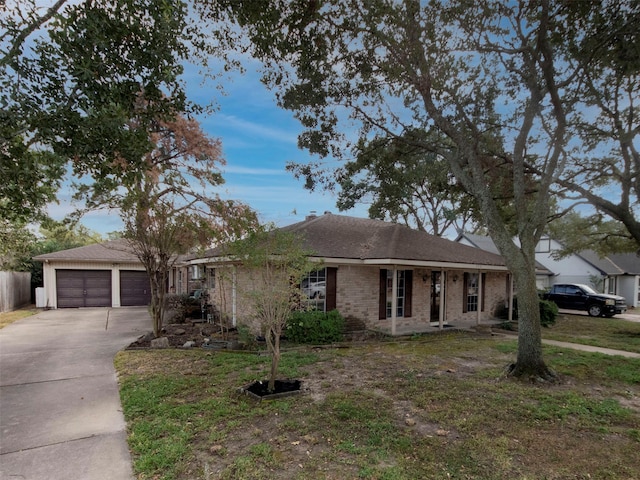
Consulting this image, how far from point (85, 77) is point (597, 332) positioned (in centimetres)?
1813

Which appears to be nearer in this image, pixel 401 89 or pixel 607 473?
pixel 607 473

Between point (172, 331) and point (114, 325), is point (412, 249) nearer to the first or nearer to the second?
point (172, 331)

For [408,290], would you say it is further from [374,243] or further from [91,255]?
[91,255]

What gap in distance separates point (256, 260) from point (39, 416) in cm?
390

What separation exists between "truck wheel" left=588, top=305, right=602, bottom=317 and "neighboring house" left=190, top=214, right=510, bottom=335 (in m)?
7.46

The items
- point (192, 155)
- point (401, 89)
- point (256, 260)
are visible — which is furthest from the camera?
point (192, 155)

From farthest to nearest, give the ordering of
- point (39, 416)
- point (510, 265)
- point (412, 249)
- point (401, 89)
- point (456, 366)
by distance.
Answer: point (412, 249) < point (401, 89) < point (456, 366) < point (510, 265) < point (39, 416)

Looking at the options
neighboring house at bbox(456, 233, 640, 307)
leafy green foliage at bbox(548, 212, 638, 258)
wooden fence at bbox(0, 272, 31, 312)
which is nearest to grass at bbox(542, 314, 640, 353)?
leafy green foliage at bbox(548, 212, 638, 258)

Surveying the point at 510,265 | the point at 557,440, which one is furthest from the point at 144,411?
the point at 510,265

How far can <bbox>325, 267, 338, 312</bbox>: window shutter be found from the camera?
12281 millimetres

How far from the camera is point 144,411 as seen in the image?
5.60 meters

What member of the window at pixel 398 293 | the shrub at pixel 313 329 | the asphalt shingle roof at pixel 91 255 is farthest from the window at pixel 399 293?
the asphalt shingle roof at pixel 91 255

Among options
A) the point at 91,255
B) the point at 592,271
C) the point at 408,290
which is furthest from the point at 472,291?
the point at 91,255

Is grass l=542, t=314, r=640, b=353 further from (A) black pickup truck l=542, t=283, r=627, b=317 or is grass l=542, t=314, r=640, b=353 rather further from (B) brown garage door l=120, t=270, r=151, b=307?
(B) brown garage door l=120, t=270, r=151, b=307
